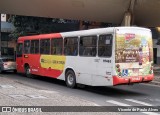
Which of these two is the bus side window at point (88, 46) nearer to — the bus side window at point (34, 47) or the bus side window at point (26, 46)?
the bus side window at point (34, 47)

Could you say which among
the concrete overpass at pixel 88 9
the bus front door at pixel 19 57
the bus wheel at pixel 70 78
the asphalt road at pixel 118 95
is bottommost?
the asphalt road at pixel 118 95

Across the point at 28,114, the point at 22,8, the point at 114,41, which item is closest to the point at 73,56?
the point at 114,41

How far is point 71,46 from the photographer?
16953 mm

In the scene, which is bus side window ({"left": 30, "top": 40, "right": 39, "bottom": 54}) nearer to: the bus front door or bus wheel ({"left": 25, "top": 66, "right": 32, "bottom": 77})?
bus wheel ({"left": 25, "top": 66, "right": 32, "bottom": 77})

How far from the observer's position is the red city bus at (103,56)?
14.0 metres

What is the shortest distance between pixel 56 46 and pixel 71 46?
160cm

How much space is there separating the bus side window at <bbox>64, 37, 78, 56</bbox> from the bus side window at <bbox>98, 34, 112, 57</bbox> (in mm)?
1981

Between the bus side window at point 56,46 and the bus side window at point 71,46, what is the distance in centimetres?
50

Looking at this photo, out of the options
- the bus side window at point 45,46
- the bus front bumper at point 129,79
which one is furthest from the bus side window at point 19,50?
the bus front bumper at point 129,79

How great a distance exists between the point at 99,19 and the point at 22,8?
807 centimetres

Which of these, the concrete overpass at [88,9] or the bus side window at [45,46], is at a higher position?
the concrete overpass at [88,9]

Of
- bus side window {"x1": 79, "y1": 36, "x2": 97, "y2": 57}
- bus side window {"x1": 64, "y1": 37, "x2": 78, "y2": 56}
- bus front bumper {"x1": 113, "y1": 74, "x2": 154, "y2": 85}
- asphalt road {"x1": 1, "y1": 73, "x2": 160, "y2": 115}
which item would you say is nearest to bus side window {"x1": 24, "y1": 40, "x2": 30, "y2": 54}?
bus side window {"x1": 64, "y1": 37, "x2": 78, "y2": 56}

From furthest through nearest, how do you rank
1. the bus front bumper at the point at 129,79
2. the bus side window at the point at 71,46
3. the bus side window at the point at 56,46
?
the bus side window at the point at 56,46, the bus side window at the point at 71,46, the bus front bumper at the point at 129,79

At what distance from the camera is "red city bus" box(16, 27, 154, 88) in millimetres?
14023
